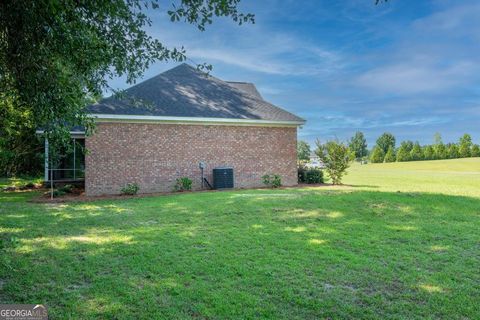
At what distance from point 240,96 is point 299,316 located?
16.4 meters

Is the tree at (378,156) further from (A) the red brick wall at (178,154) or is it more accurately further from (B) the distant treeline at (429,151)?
(A) the red brick wall at (178,154)

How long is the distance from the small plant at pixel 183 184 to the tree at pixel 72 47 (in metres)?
9.65

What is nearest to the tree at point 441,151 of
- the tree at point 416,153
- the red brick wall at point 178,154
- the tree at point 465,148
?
the tree at point 465,148

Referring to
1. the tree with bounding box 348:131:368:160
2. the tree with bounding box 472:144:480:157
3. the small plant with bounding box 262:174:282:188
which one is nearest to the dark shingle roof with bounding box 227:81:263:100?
the small plant with bounding box 262:174:282:188

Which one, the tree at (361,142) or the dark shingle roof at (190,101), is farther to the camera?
the tree at (361,142)

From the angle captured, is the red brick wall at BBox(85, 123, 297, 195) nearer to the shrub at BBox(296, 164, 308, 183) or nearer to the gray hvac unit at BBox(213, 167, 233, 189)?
the gray hvac unit at BBox(213, 167, 233, 189)

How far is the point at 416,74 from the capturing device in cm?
2334

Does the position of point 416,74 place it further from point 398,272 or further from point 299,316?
point 299,316

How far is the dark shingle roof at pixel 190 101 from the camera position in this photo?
15.2 meters

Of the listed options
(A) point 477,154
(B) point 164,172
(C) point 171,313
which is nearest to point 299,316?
(C) point 171,313

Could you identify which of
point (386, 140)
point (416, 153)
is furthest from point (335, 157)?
point (386, 140)

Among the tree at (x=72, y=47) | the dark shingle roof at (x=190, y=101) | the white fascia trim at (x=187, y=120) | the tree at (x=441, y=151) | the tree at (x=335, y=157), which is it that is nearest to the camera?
the tree at (x=72, y=47)

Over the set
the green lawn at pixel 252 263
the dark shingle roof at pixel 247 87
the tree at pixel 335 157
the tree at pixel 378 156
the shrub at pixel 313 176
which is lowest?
the green lawn at pixel 252 263

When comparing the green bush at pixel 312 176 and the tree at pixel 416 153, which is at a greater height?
the tree at pixel 416 153
